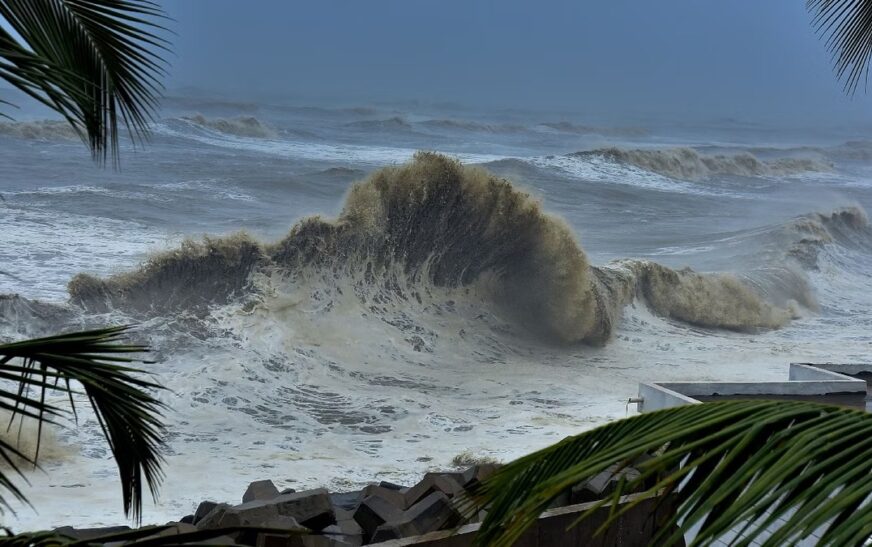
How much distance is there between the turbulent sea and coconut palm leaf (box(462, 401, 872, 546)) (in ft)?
25.2

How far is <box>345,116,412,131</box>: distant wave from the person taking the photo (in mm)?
61156

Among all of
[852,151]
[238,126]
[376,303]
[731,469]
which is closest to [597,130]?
[852,151]

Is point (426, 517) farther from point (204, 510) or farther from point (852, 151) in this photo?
point (852, 151)

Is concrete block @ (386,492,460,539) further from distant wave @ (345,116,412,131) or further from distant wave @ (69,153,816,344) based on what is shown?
distant wave @ (345,116,412,131)

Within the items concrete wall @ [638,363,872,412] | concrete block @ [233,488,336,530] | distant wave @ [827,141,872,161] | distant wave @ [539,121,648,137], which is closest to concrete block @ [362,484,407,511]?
concrete block @ [233,488,336,530]

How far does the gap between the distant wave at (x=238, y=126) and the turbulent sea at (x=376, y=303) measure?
1051 cm

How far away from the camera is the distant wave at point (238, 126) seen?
51.7 m

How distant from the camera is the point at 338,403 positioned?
16.1 metres

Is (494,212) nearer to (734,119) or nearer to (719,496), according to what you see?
(719,496)

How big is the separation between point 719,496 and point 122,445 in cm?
174

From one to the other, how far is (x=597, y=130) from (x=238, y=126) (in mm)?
27043

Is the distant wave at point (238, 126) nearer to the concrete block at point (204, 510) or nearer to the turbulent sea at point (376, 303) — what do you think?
the turbulent sea at point (376, 303)

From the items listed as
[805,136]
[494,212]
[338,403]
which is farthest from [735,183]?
[338,403]

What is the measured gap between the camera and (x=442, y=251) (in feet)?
73.7
